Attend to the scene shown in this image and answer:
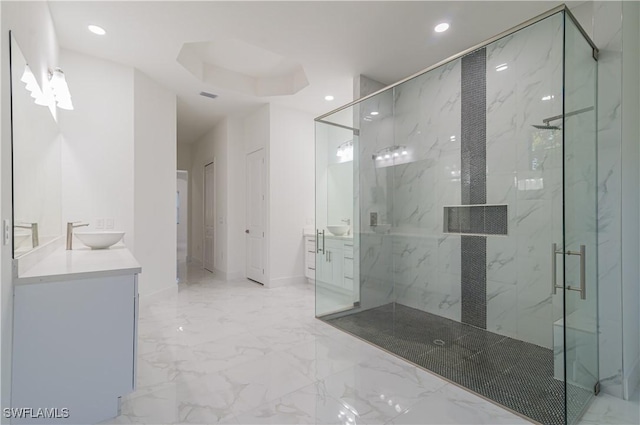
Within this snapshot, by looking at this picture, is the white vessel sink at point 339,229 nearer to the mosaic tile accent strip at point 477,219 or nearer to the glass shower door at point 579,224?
the mosaic tile accent strip at point 477,219

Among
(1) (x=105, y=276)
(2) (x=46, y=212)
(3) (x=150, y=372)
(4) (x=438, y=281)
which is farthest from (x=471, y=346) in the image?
(2) (x=46, y=212)

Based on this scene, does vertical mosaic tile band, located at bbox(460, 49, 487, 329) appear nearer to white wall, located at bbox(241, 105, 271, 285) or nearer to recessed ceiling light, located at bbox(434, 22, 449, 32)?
recessed ceiling light, located at bbox(434, 22, 449, 32)

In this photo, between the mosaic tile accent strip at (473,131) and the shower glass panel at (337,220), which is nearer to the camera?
the mosaic tile accent strip at (473,131)

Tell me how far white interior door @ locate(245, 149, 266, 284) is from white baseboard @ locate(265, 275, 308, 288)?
0.74 feet

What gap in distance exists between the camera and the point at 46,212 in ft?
7.98

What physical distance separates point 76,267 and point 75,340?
1.33 ft

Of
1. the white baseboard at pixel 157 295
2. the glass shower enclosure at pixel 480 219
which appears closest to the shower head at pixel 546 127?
the glass shower enclosure at pixel 480 219

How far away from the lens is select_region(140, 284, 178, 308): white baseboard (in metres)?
3.92

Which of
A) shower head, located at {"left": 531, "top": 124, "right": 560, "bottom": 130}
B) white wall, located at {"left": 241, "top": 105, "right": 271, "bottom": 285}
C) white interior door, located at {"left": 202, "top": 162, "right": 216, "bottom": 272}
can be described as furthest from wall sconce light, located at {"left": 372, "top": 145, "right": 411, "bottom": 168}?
white interior door, located at {"left": 202, "top": 162, "right": 216, "bottom": 272}

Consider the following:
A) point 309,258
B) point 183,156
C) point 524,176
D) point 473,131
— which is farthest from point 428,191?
point 183,156

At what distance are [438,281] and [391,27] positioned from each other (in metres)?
2.58

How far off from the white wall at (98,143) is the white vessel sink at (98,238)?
0.73 m

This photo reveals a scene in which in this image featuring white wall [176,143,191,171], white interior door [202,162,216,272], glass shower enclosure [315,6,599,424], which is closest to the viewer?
glass shower enclosure [315,6,599,424]

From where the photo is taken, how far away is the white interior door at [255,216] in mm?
5172
